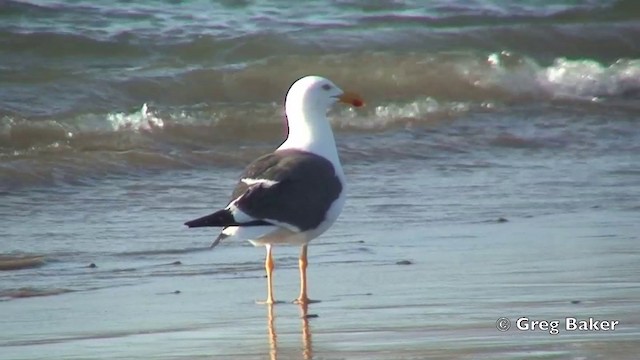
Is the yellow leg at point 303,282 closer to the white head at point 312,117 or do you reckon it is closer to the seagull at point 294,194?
the seagull at point 294,194

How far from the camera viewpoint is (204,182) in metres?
8.67

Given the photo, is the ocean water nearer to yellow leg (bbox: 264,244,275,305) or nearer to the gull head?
yellow leg (bbox: 264,244,275,305)

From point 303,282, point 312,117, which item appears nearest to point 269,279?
point 303,282

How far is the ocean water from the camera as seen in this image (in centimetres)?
625

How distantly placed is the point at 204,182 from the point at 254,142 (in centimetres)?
169

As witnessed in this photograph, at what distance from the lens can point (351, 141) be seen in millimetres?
10133

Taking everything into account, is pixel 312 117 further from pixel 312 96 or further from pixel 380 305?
pixel 380 305

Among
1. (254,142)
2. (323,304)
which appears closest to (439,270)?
(323,304)

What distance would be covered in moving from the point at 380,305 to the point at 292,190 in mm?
627

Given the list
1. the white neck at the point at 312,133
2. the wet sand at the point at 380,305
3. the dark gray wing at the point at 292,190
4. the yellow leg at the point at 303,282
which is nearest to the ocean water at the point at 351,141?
the wet sand at the point at 380,305

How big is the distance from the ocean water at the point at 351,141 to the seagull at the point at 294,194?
0.25 meters

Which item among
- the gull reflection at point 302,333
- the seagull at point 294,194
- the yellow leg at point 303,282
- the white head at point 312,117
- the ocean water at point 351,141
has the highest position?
the white head at point 312,117

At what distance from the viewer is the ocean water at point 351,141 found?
20.5 feet

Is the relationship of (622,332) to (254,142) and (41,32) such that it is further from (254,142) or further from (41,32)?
(41,32)
